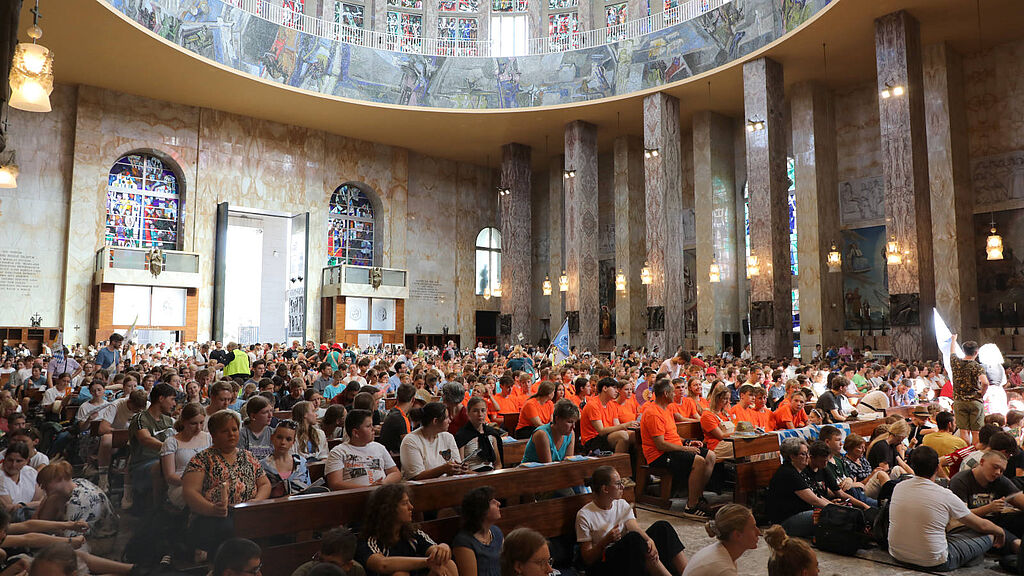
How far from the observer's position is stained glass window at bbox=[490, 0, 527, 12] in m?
25.1

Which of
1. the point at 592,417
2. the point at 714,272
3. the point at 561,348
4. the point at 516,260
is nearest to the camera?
the point at 592,417

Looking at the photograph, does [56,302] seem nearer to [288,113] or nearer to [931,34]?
[288,113]

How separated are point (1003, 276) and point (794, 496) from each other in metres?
16.5

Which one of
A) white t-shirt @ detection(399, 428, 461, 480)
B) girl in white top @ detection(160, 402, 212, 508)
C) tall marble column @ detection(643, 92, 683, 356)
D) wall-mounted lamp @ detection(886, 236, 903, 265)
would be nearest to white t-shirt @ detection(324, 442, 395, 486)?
white t-shirt @ detection(399, 428, 461, 480)

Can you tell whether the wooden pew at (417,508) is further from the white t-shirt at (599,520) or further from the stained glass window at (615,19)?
the stained glass window at (615,19)

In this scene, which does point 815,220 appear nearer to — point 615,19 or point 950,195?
point 950,195

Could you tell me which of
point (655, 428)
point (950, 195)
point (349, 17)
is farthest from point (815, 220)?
point (349, 17)

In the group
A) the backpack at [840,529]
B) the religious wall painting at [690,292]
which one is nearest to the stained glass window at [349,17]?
the religious wall painting at [690,292]

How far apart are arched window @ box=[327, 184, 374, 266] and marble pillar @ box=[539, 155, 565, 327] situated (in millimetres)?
7219

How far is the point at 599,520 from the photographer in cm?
441

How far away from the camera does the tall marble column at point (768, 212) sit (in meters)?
18.8

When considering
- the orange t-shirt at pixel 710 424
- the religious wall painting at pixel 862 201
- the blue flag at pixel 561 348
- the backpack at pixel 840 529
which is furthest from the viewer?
the religious wall painting at pixel 862 201

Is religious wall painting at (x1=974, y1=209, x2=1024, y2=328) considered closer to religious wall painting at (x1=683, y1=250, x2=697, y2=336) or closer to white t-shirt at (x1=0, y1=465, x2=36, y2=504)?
religious wall painting at (x1=683, y1=250, x2=697, y2=336)

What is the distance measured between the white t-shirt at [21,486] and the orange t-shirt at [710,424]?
18.5ft
